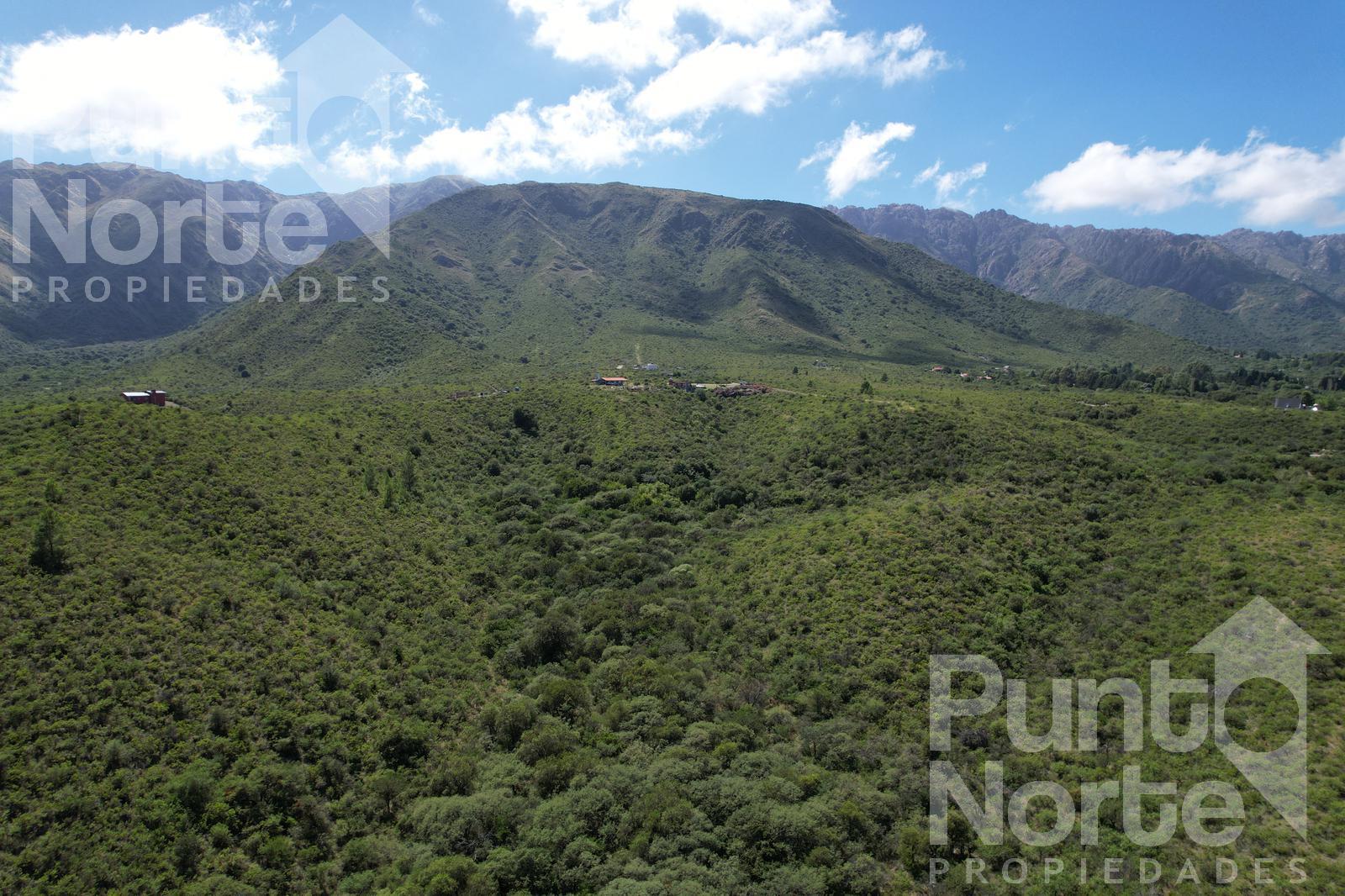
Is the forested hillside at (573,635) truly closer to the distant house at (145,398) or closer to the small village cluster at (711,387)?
the distant house at (145,398)

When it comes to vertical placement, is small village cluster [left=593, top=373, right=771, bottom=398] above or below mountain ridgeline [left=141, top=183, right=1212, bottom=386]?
below

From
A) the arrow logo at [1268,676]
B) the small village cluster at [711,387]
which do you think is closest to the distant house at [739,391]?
the small village cluster at [711,387]

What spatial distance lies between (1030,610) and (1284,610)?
11832mm

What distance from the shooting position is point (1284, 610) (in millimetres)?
32500

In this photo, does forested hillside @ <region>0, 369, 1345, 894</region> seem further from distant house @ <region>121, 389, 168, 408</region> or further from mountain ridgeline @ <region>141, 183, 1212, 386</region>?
mountain ridgeline @ <region>141, 183, 1212, 386</region>

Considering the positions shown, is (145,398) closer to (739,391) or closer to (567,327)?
(739,391)

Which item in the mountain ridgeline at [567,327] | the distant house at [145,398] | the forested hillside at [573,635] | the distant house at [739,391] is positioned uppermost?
the mountain ridgeline at [567,327]

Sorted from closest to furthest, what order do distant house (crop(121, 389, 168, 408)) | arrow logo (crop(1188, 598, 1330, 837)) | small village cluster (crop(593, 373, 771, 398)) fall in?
1. arrow logo (crop(1188, 598, 1330, 837))
2. distant house (crop(121, 389, 168, 408))
3. small village cluster (crop(593, 373, 771, 398))

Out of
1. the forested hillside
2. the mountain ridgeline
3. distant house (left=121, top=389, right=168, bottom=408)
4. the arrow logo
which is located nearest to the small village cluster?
the mountain ridgeline

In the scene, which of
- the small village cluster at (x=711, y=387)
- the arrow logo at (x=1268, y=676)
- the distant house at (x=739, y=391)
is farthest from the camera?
the small village cluster at (x=711, y=387)

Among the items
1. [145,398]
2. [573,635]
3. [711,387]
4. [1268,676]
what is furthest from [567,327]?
[1268,676]

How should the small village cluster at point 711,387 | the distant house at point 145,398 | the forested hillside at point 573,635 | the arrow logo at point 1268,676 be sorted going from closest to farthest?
the forested hillside at point 573,635, the arrow logo at point 1268,676, the distant house at point 145,398, the small village cluster at point 711,387

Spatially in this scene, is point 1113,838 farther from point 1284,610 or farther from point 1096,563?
point 1096,563

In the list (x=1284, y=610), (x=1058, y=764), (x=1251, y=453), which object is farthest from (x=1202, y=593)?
(x=1251, y=453)
